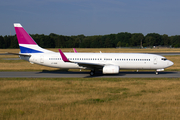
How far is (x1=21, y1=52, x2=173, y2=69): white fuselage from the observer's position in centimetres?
2838

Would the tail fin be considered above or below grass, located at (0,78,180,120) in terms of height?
above

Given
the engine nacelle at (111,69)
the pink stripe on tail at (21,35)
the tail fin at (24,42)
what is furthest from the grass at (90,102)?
the pink stripe on tail at (21,35)

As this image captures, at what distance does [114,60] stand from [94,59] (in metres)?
2.94

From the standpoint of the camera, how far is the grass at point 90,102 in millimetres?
11305

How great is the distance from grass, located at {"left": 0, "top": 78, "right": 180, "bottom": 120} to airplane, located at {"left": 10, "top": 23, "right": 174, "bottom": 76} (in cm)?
898

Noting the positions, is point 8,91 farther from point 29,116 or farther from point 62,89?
point 29,116

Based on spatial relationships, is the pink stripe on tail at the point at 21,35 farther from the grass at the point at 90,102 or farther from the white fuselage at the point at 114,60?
the grass at the point at 90,102

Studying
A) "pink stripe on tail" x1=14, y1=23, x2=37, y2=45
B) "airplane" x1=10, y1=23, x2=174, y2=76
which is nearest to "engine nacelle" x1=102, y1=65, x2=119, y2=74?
"airplane" x1=10, y1=23, x2=174, y2=76

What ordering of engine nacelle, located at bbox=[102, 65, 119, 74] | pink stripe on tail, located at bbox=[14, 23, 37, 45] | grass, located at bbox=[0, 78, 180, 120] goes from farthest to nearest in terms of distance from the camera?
pink stripe on tail, located at bbox=[14, 23, 37, 45] → engine nacelle, located at bbox=[102, 65, 119, 74] → grass, located at bbox=[0, 78, 180, 120]

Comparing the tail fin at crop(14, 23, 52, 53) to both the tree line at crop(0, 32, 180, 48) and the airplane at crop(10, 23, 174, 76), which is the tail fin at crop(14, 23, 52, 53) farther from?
the tree line at crop(0, 32, 180, 48)

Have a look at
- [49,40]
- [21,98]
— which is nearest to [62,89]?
[21,98]

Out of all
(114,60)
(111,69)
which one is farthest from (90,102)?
(114,60)

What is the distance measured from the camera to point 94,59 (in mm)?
29094

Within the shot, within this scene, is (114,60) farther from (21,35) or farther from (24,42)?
(21,35)
